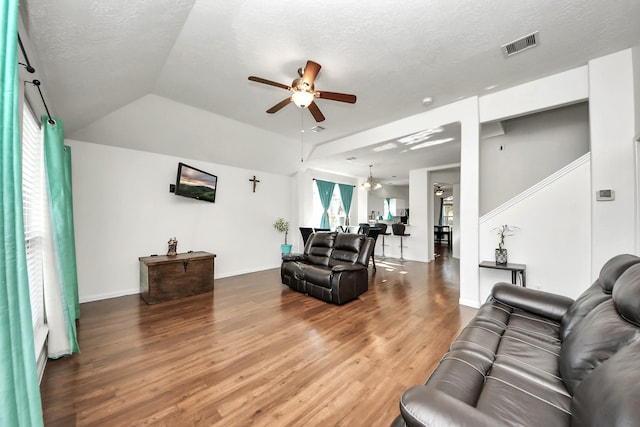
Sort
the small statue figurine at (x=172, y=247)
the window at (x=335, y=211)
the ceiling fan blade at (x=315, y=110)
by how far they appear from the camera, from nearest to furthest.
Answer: the ceiling fan blade at (x=315, y=110) → the small statue figurine at (x=172, y=247) → the window at (x=335, y=211)

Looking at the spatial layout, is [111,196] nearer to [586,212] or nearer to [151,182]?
[151,182]

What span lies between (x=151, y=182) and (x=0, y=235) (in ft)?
13.2

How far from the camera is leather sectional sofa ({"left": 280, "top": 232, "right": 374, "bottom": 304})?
3557 mm

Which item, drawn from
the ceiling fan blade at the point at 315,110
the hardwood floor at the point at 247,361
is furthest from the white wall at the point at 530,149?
the ceiling fan blade at the point at 315,110

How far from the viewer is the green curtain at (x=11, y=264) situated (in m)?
0.83

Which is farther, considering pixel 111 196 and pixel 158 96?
pixel 111 196

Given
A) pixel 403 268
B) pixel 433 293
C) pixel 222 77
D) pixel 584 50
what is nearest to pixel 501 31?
pixel 584 50

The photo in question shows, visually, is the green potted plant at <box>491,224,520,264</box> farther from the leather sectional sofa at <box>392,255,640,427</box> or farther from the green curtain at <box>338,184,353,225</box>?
the green curtain at <box>338,184,353,225</box>

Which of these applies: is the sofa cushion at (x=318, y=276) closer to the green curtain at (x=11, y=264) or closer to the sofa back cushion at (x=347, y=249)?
the sofa back cushion at (x=347, y=249)

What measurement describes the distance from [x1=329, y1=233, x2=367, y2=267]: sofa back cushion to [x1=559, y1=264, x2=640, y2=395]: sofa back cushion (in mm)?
2881

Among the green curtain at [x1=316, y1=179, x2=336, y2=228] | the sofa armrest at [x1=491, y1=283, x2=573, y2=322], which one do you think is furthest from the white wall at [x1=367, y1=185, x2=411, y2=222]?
the sofa armrest at [x1=491, y1=283, x2=573, y2=322]

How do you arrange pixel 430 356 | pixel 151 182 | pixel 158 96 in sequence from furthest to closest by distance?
pixel 151 182 → pixel 158 96 → pixel 430 356

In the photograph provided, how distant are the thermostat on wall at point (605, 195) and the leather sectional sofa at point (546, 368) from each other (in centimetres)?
164

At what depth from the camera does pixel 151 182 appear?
4.33 meters
